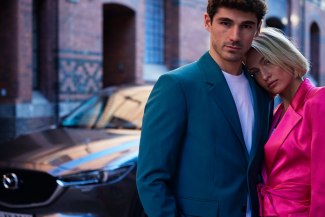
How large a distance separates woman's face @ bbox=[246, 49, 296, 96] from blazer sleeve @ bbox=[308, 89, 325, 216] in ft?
1.07

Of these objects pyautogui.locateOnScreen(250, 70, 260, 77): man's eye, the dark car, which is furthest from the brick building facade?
pyautogui.locateOnScreen(250, 70, 260, 77): man's eye

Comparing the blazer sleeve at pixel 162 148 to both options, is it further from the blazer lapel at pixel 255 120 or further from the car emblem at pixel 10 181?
the car emblem at pixel 10 181

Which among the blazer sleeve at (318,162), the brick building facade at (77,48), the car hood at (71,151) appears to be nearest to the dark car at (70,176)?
the car hood at (71,151)

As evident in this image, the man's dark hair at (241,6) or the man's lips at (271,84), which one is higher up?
the man's dark hair at (241,6)

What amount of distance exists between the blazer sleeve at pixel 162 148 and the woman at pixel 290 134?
46 cm

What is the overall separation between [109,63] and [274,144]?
11.3 meters

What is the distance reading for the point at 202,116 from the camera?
188 cm

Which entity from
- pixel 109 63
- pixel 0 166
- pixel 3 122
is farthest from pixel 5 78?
pixel 0 166

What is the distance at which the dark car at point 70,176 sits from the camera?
11.8 ft

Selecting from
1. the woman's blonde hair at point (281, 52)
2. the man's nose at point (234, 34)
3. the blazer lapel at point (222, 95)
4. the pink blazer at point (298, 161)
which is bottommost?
the pink blazer at point (298, 161)

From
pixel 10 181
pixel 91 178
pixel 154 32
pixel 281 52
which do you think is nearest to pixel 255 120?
pixel 281 52

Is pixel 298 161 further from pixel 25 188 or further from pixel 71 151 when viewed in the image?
pixel 25 188

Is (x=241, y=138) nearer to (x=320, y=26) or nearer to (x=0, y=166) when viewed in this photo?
(x=0, y=166)

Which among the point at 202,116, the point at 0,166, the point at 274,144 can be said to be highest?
the point at 202,116
